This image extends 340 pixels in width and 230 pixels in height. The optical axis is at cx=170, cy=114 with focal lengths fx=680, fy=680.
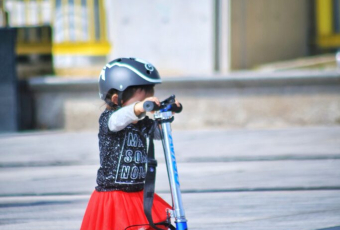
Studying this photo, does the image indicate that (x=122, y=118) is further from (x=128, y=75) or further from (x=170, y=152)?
(x=170, y=152)

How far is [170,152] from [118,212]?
52 centimetres

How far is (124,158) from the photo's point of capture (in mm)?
3434

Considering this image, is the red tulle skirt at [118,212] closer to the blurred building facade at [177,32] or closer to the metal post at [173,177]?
the metal post at [173,177]

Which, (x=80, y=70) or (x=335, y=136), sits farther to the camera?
(x=80, y=70)

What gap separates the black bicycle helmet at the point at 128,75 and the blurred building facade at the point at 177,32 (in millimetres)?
7203

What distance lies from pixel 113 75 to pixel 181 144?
5.21m

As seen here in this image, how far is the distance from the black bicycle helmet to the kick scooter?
322 millimetres

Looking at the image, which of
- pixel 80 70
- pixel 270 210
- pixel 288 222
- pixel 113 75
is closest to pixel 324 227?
pixel 288 222

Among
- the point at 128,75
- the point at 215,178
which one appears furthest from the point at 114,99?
Result: the point at 215,178

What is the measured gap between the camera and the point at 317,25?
41.8 ft

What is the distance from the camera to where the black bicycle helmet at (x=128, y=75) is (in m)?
3.42

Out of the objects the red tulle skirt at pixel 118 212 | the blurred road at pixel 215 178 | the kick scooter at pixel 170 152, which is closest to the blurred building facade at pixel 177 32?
the blurred road at pixel 215 178

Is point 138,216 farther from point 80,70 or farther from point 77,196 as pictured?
point 80,70

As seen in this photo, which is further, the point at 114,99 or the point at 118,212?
the point at 114,99
